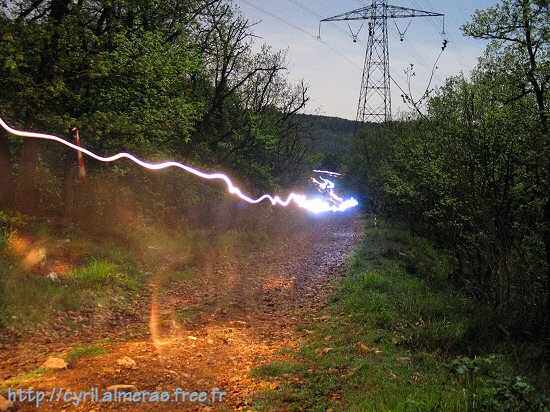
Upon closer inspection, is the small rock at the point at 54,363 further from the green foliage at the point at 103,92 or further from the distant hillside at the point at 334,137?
the distant hillside at the point at 334,137

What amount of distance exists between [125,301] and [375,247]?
46.9 ft

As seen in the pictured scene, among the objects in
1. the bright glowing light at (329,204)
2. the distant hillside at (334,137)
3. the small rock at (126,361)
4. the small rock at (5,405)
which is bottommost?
the small rock at (126,361)

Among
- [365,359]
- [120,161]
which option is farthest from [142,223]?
[365,359]

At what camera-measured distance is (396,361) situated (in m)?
6.36

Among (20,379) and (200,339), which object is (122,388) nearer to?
(20,379)

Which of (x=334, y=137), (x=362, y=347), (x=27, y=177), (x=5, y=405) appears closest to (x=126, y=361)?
(x=5, y=405)

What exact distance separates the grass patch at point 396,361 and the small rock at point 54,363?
2848 millimetres

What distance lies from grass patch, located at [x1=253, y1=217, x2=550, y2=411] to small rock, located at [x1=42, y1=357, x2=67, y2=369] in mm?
2848

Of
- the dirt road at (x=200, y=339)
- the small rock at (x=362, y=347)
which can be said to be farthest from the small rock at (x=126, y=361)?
the small rock at (x=362, y=347)

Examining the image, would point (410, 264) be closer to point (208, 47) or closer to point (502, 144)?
point (502, 144)

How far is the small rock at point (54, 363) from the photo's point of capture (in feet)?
18.1

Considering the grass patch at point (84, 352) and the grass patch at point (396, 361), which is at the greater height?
the grass patch at point (396, 361)

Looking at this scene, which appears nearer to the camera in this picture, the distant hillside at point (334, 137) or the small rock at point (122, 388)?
the small rock at point (122, 388)

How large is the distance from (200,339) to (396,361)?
11.9ft
